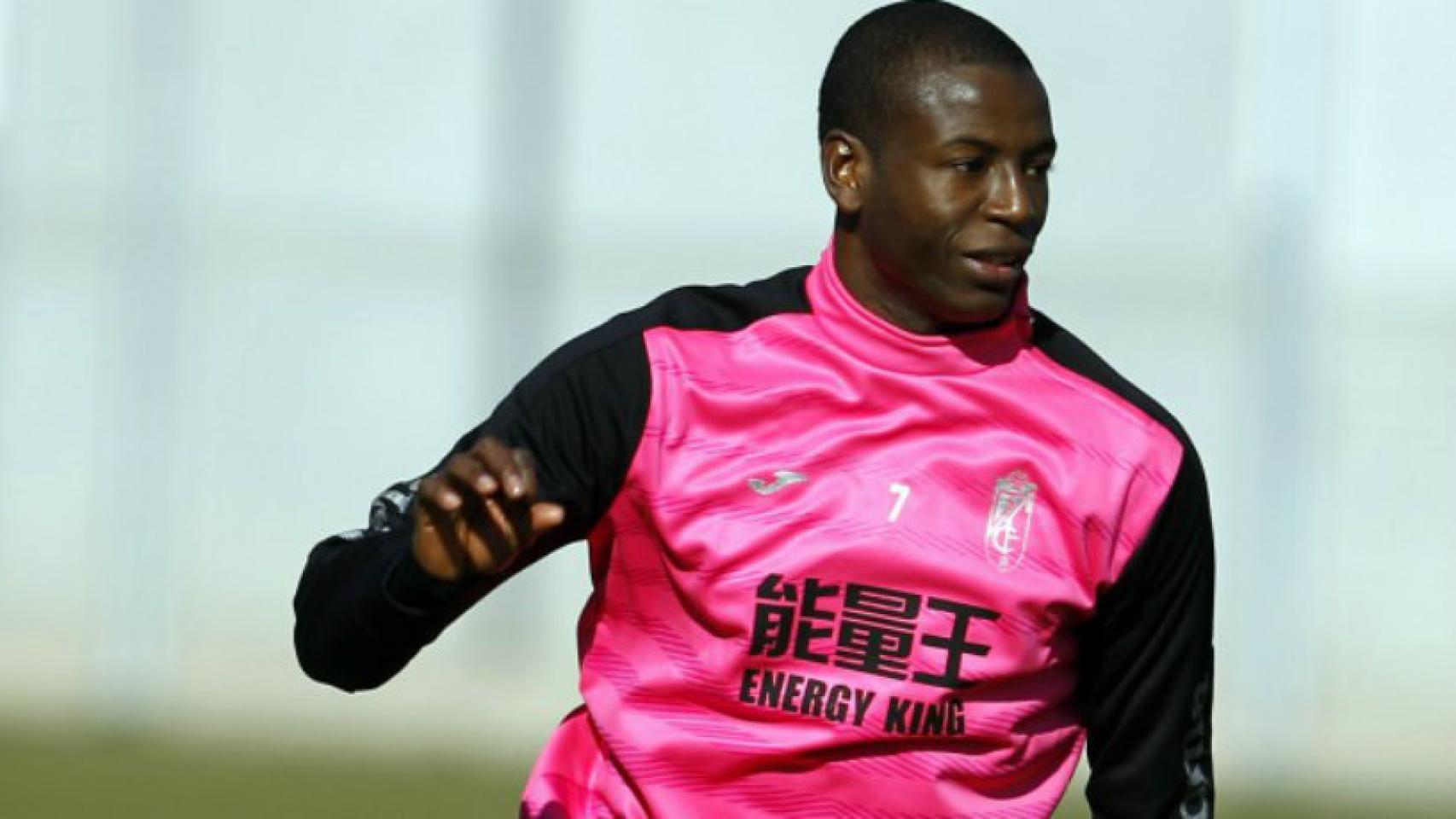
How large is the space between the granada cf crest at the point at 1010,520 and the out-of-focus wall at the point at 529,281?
5882 millimetres

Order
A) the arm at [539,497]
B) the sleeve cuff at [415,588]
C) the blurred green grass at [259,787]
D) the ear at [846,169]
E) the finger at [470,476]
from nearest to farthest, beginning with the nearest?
the finger at [470,476] → the sleeve cuff at [415,588] → the arm at [539,497] → the ear at [846,169] → the blurred green grass at [259,787]

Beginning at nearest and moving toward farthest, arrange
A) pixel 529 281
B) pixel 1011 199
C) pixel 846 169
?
1. pixel 1011 199
2. pixel 846 169
3. pixel 529 281

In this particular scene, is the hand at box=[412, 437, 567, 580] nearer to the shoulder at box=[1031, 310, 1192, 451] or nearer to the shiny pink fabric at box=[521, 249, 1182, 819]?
the shiny pink fabric at box=[521, 249, 1182, 819]

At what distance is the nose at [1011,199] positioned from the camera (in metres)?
3.47

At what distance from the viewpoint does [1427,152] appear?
9.60 metres

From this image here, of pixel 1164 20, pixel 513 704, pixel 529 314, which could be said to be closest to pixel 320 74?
pixel 529 314

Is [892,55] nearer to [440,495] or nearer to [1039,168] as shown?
[1039,168]

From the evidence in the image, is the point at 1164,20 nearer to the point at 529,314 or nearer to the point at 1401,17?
the point at 1401,17

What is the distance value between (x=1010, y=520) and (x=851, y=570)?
208mm

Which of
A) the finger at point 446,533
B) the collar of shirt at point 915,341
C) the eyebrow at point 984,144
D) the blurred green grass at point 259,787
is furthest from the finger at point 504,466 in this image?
the blurred green grass at point 259,787

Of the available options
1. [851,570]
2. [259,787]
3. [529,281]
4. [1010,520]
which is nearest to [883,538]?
[851,570]

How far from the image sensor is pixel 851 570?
11.5 feet

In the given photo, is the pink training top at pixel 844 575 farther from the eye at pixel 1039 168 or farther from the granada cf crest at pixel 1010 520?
the eye at pixel 1039 168

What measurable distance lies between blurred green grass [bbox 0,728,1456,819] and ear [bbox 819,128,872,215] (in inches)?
170
